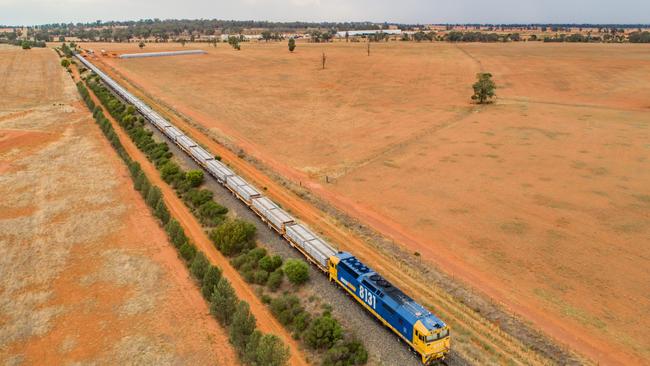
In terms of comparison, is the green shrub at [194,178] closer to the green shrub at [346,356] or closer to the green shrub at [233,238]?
the green shrub at [233,238]

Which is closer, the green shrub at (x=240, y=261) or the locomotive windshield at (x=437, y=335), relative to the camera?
the locomotive windshield at (x=437, y=335)

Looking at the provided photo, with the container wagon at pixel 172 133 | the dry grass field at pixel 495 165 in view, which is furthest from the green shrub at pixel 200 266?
the container wagon at pixel 172 133

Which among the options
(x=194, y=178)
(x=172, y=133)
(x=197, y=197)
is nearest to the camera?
(x=197, y=197)

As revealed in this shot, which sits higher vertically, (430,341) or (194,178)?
(194,178)

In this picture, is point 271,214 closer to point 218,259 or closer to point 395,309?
point 218,259

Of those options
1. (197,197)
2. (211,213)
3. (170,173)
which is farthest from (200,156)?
(211,213)

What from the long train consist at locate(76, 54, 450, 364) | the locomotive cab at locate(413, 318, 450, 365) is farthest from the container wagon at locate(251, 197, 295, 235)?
the locomotive cab at locate(413, 318, 450, 365)
